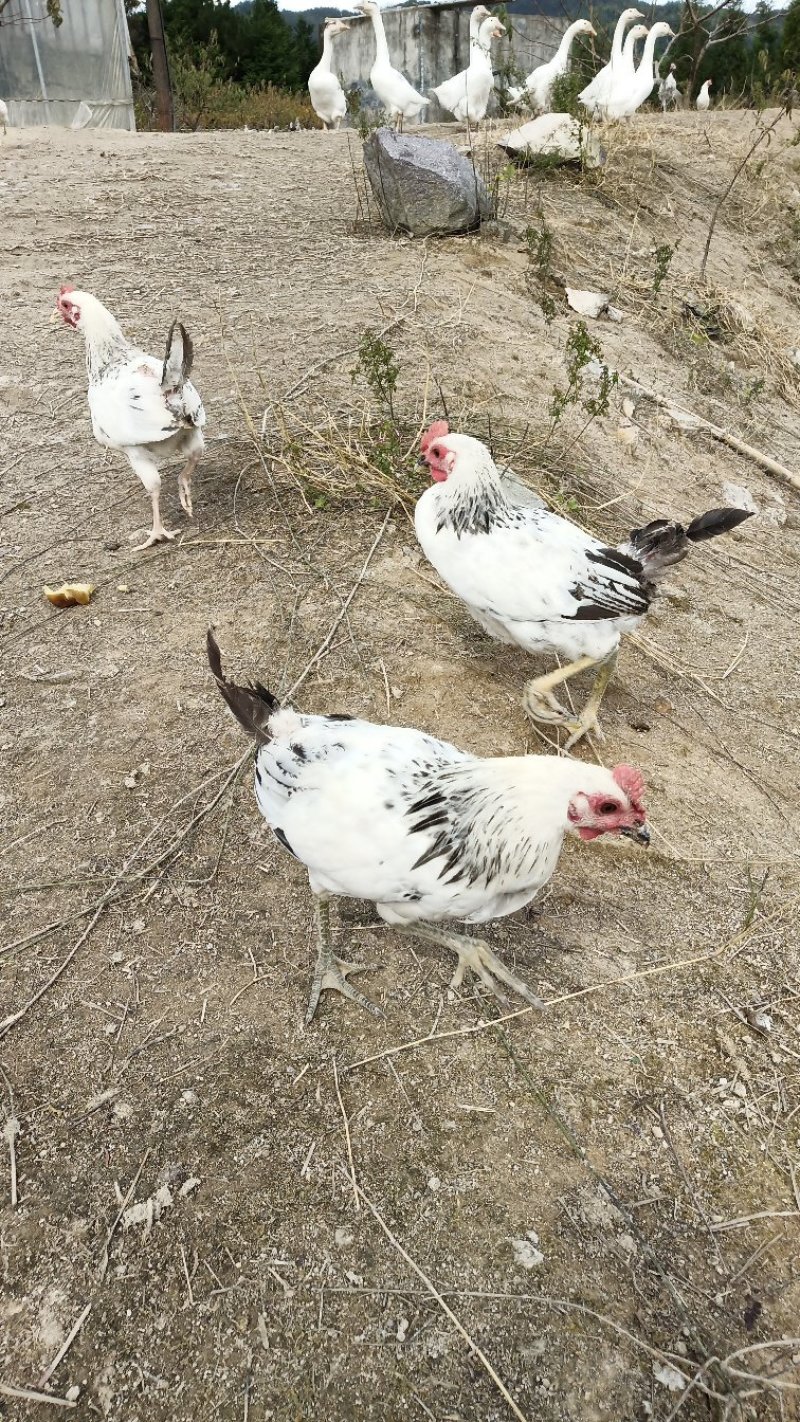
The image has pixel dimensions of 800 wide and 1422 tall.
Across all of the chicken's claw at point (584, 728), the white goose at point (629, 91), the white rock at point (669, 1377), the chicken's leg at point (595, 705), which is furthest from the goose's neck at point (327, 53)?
the white rock at point (669, 1377)

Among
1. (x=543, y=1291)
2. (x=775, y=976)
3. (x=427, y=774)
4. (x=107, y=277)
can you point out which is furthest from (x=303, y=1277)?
(x=107, y=277)

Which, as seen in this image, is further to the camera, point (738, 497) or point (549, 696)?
point (738, 497)

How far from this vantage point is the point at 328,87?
13.3 meters

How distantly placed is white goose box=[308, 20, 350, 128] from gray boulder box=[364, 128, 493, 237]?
275 inches

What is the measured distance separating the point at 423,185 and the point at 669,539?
18.5 ft

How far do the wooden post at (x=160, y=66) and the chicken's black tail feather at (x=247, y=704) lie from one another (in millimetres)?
14050

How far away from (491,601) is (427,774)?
1163mm

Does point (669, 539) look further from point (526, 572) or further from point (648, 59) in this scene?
point (648, 59)

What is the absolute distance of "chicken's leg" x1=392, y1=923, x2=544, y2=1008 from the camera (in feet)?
8.29

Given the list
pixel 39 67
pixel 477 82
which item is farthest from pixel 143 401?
pixel 39 67

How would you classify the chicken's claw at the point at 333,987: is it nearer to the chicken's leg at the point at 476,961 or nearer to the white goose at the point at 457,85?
the chicken's leg at the point at 476,961

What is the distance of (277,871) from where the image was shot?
115 inches

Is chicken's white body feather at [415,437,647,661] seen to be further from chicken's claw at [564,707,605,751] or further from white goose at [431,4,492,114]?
white goose at [431,4,492,114]

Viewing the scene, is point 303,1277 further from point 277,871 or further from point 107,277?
point 107,277
